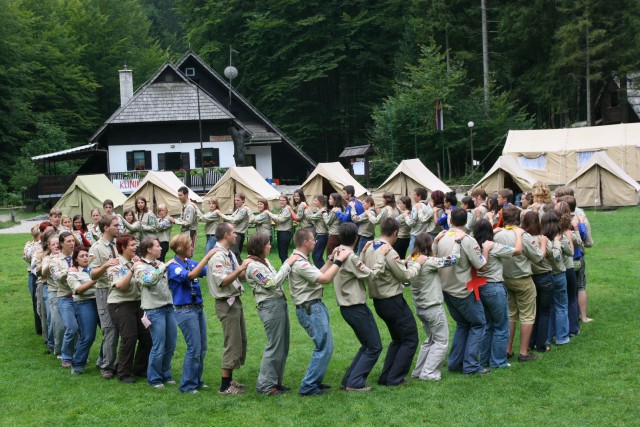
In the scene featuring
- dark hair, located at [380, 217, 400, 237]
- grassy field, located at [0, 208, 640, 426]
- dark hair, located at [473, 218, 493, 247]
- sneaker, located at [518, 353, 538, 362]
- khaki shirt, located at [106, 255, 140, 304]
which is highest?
dark hair, located at [380, 217, 400, 237]

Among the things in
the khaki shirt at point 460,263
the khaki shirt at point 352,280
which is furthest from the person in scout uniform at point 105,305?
the khaki shirt at point 460,263

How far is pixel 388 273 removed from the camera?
877 centimetres

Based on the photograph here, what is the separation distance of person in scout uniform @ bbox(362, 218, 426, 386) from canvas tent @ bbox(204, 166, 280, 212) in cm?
1339

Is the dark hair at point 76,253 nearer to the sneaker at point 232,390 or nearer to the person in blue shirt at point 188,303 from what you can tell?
the person in blue shirt at point 188,303

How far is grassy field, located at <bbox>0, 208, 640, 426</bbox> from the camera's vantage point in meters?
7.95

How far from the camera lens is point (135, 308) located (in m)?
9.49

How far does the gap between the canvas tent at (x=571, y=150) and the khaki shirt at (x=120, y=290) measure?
25303 mm

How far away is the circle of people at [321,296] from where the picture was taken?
8.67 meters

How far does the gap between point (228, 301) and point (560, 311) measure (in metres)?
4.36

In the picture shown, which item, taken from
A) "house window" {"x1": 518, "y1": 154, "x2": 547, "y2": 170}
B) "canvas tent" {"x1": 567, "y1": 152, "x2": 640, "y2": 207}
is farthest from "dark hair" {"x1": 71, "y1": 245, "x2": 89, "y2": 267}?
"house window" {"x1": 518, "y1": 154, "x2": 547, "y2": 170}

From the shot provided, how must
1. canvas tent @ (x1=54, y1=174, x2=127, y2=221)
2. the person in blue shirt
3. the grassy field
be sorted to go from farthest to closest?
canvas tent @ (x1=54, y1=174, x2=127, y2=221) → the person in blue shirt → the grassy field

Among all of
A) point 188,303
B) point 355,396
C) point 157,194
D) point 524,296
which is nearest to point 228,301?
point 188,303

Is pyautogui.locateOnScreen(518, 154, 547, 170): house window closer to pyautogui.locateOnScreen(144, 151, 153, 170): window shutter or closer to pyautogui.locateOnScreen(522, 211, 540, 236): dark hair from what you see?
pyautogui.locateOnScreen(144, 151, 153, 170): window shutter

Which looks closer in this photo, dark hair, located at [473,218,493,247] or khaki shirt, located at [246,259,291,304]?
khaki shirt, located at [246,259,291,304]
